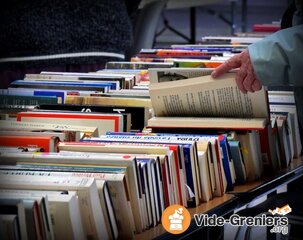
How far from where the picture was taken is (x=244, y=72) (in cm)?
204

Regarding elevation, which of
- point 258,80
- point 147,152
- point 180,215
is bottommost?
point 180,215

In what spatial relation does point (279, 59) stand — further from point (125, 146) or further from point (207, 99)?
point (125, 146)

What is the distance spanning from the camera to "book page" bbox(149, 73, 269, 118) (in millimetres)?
2121

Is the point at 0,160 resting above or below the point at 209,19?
below

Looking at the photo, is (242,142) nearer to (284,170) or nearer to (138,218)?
(284,170)

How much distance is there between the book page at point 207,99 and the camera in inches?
83.5

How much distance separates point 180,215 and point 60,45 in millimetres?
1539

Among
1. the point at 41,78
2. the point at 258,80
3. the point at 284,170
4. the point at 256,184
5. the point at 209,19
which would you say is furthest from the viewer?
the point at 209,19

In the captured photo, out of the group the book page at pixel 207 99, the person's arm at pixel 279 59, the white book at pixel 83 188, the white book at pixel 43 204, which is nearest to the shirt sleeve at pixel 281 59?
the person's arm at pixel 279 59

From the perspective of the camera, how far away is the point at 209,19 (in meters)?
10.5

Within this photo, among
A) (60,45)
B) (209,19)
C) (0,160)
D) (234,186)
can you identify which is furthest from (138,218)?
(209,19)

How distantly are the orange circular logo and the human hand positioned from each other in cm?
42

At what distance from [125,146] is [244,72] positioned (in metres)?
0.43

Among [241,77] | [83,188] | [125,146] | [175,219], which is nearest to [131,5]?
[241,77]
